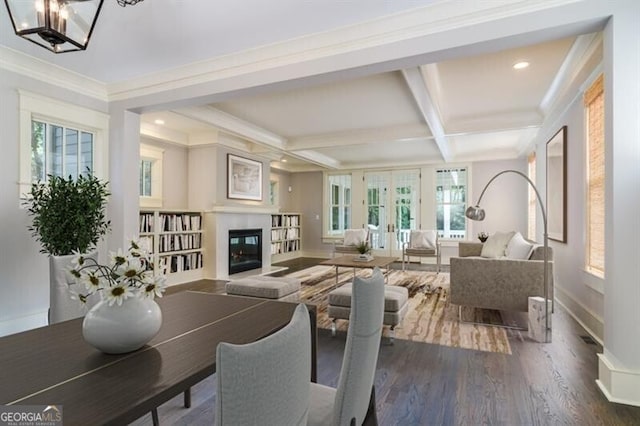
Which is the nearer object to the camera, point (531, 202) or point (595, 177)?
point (595, 177)

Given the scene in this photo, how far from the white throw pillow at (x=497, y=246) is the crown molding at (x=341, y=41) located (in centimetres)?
325

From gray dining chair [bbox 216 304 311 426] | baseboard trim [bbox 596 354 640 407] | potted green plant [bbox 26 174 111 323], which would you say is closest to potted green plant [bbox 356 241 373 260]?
baseboard trim [bbox 596 354 640 407]

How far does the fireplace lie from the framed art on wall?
5134mm

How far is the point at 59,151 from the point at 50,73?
78 cm

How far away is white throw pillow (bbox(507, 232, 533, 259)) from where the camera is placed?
12.3 feet

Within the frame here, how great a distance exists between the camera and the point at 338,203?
374 inches

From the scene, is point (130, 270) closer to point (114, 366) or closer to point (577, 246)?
point (114, 366)

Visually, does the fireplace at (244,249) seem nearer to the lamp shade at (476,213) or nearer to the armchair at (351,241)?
the armchair at (351,241)

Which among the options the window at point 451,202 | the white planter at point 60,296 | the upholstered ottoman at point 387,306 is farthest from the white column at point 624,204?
the window at point 451,202

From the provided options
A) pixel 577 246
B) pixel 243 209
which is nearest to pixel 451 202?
pixel 577 246

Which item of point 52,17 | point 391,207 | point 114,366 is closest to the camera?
point 114,366

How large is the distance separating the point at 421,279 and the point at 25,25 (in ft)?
19.4

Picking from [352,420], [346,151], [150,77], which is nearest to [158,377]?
[352,420]

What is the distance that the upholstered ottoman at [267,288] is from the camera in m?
3.55
